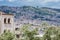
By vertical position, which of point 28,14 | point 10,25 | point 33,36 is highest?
point 33,36

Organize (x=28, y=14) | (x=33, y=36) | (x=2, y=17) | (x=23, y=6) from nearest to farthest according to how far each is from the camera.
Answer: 1. (x=33, y=36)
2. (x=2, y=17)
3. (x=23, y=6)
4. (x=28, y=14)

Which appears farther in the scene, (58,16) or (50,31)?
(58,16)

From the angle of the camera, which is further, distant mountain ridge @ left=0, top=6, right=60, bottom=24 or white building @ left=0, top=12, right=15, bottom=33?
distant mountain ridge @ left=0, top=6, right=60, bottom=24

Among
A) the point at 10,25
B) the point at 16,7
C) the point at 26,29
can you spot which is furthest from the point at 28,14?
the point at 26,29

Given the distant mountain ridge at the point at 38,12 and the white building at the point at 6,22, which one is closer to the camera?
the white building at the point at 6,22

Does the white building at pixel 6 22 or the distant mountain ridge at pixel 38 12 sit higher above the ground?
the white building at pixel 6 22

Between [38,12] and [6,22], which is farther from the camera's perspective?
[38,12]

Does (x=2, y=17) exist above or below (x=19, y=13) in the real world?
above

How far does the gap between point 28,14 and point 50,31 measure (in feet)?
305

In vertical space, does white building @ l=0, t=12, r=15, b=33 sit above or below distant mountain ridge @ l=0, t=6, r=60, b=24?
above

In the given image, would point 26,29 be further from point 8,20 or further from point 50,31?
point 8,20

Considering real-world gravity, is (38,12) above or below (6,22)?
below

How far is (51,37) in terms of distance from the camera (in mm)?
31406

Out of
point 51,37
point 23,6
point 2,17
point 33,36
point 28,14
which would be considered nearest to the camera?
point 51,37
